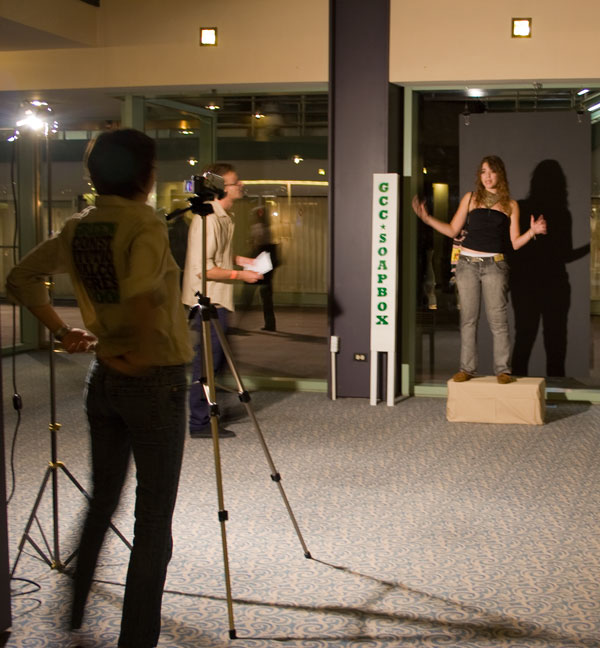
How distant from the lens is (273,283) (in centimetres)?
811

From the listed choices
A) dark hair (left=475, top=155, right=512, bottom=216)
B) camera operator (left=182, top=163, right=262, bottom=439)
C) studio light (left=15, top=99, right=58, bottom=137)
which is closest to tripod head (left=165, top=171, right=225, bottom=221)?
studio light (left=15, top=99, right=58, bottom=137)

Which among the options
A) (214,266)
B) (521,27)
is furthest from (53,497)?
(521,27)

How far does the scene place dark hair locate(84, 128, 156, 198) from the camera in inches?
97.0

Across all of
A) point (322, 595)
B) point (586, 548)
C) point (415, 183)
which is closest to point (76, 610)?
point (322, 595)

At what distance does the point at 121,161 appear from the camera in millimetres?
2469

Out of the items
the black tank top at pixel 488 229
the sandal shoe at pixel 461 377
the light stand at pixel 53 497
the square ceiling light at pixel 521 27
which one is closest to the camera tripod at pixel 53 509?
the light stand at pixel 53 497

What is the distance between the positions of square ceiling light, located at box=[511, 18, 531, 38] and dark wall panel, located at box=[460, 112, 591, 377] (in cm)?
62

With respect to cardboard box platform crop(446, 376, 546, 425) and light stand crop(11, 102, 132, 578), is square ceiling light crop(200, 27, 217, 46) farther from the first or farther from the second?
light stand crop(11, 102, 132, 578)

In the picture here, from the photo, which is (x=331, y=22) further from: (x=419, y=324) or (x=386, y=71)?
(x=419, y=324)

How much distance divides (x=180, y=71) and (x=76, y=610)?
5.39 meters

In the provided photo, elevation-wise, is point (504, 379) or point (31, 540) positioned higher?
point (504, 379)

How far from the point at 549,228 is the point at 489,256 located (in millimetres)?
772

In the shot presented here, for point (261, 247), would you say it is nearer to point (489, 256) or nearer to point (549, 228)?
point (489, 256)

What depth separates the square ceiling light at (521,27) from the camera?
6852 millimetres
